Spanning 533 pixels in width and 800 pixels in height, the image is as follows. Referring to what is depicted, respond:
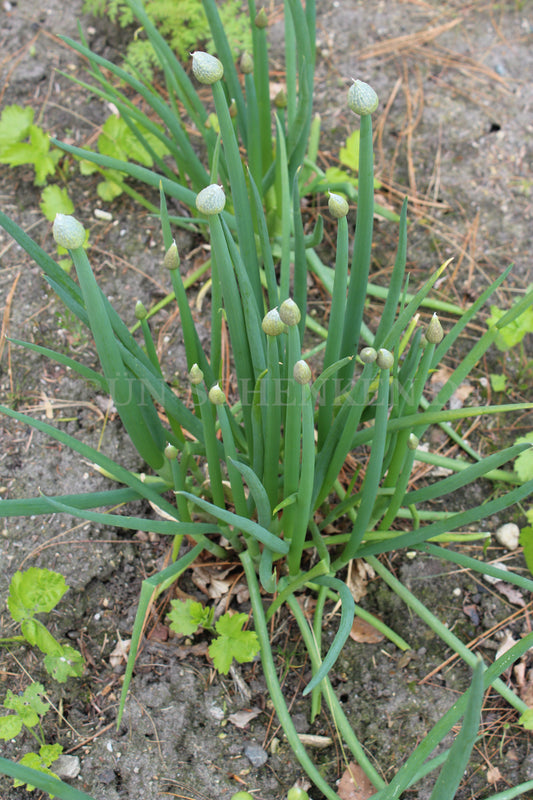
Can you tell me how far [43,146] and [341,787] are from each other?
6.42 ft

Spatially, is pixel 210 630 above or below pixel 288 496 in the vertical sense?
below

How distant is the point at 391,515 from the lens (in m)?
1.35

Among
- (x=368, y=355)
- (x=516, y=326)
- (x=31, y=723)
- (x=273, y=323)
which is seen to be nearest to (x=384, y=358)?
(x=368, y=355)

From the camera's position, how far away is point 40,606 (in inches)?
53.3

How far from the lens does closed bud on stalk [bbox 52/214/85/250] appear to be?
2.89 feet

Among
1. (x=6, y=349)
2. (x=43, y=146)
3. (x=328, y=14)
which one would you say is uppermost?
(x=328, y=14)

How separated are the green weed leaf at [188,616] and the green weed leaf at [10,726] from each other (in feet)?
1.16

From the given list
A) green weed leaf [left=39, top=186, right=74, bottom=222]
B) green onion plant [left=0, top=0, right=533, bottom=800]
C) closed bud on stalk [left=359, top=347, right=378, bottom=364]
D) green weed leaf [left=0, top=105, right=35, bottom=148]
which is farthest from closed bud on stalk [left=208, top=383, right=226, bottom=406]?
green weed leaf [left=0, top=105, right=35, bottom=148]

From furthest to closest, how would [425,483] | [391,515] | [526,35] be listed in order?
[526,35]
[425,483]
[391,515]

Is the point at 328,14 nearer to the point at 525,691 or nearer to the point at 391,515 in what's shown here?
the point at 391,515

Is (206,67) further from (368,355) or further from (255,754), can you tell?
(255,754)

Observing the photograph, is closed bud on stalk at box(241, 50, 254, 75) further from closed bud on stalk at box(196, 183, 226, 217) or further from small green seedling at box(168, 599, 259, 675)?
small green seedling at box(168, 599, 259, 675)

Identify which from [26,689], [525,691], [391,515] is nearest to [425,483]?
[391,515]

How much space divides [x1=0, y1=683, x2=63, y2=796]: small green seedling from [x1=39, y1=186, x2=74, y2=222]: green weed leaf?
1.36 metres
